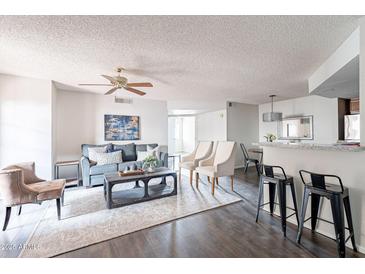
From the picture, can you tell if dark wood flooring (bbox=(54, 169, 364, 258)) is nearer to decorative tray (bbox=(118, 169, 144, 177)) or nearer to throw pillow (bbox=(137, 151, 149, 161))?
decorative tray (bbox=(118, 169, 144, 177))

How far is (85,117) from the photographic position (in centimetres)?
467

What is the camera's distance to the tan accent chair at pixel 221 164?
3.45 metres

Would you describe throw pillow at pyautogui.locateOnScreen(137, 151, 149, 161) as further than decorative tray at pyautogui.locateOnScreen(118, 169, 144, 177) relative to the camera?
Yes

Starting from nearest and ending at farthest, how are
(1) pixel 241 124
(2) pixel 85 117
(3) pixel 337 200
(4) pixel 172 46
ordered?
(3) pixel 337 200
(4) pixel 172 46
(2) pixel 85 117
(1) pixel 241 124

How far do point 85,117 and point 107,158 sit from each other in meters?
1.52

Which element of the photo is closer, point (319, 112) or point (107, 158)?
point (107, 158)

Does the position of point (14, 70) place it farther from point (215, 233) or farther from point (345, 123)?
point (345, 123)

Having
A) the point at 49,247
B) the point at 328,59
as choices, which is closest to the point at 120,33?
the point at 49,247

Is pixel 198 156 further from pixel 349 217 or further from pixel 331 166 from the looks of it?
pixel 349 217

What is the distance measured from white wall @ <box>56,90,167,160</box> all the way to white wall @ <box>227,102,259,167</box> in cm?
292

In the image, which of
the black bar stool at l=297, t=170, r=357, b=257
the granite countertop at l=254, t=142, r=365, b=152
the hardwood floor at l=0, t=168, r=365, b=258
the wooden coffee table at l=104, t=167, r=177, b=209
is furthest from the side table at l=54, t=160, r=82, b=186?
the black bar stool at l=297, t=170, r=357, b=257

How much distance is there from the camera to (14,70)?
303 cm

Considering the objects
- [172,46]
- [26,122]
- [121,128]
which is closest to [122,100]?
[121,128]

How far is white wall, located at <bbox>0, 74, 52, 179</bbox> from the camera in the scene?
326cm
